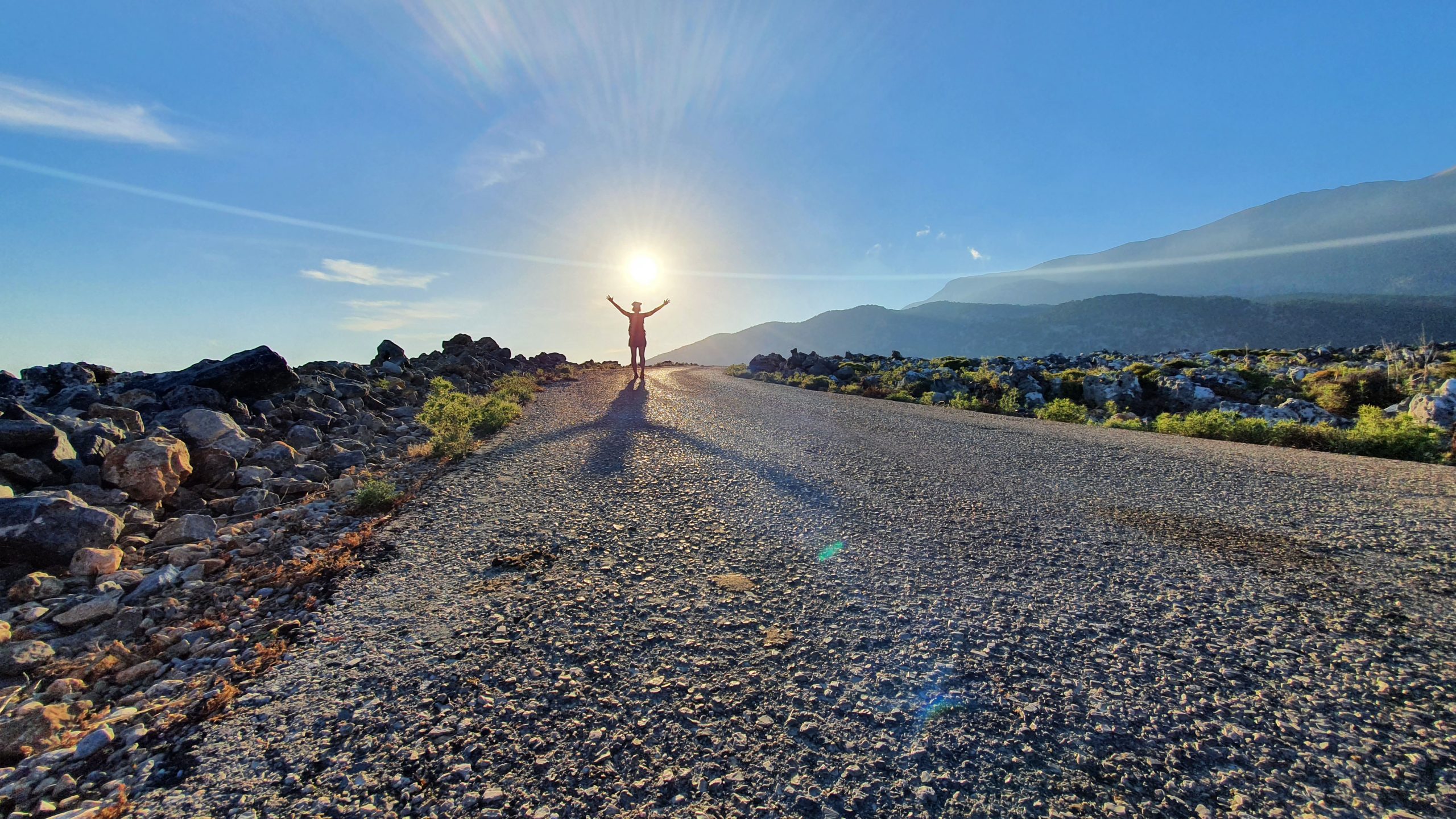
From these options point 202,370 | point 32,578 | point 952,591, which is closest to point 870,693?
point 952,591

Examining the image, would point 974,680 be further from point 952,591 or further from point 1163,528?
point 1163,528

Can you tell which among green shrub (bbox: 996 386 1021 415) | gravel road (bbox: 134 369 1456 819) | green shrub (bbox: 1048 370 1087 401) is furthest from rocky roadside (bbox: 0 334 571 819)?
green shrub (bbox: 1048 370 1087 401)

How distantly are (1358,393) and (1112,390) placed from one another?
4273 millimetres

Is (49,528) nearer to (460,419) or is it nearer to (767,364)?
(460,419)

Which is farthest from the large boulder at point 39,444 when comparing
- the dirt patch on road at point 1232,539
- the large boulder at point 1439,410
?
the large boulder at point 1439,410

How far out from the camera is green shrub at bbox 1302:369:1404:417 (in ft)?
35.9

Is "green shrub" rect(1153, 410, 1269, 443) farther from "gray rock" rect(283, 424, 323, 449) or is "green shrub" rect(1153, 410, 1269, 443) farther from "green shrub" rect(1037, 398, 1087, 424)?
"gray rock" rect(283, 424, 323, 449)

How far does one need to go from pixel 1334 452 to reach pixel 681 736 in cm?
1020

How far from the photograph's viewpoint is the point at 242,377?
28.3 ft

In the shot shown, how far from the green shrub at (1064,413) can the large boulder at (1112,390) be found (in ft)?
8.25

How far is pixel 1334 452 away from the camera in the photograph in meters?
7.28

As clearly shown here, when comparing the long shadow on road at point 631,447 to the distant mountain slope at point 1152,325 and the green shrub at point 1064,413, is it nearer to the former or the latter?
the green shrub at point 1064,413

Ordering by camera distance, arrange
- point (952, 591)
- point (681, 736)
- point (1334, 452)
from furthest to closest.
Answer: point (1334, 452), point (952, 591), point (681, 736)

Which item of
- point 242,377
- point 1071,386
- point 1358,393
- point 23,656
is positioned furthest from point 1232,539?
point 1071,386
